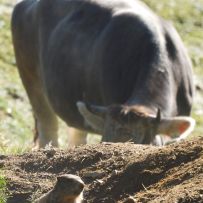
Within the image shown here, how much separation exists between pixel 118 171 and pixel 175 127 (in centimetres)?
520

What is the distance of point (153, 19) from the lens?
13008 mm

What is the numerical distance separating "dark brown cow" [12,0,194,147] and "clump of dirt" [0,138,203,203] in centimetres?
384

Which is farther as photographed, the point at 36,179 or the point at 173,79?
the point at 173,79

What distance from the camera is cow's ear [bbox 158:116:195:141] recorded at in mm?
11312

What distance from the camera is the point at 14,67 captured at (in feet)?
67.4

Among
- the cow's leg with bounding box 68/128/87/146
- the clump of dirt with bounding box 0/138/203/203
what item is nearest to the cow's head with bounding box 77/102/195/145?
the cow's leg with bounding box 68/128/87/146

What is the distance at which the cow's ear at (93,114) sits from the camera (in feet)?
38.3

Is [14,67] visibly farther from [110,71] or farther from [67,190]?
[67,190]

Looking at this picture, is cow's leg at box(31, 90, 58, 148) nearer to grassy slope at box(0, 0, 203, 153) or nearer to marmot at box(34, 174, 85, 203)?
grassy slope at box(0, 0, 203, 153)

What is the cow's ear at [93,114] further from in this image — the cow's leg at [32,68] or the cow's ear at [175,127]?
the cow's leg at [32,68]

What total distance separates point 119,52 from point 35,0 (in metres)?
3.37

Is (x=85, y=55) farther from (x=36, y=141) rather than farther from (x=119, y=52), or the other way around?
(x=36, y=141)

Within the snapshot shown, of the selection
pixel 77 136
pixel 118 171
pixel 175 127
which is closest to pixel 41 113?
pixel 77 136

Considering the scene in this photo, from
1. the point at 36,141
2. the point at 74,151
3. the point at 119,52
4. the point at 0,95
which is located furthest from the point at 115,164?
the point at 0,95
